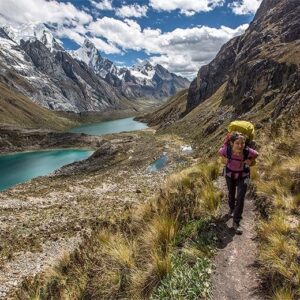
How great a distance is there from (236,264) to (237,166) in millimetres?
3542

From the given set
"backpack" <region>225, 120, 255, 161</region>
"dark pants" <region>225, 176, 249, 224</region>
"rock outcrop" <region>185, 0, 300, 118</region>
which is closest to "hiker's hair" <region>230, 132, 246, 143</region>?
"backpack" <region>225, 120, 255, 161</region>

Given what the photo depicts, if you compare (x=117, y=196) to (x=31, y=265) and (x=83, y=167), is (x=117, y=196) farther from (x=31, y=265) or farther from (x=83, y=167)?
(x=83, y=167)

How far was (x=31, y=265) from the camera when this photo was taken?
965 inches

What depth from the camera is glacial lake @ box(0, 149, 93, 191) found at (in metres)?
107

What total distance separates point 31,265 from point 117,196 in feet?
78.5

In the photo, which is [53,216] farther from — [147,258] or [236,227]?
[147,258]

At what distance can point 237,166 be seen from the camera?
11.3 meters

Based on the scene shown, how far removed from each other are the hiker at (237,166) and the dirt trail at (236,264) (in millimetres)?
438

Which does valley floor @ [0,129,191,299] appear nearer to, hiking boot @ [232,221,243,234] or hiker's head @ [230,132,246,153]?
hiking boot @ [232,221,243,234]

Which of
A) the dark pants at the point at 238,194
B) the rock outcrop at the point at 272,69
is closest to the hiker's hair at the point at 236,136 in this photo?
the dark pants at the point at 238,194

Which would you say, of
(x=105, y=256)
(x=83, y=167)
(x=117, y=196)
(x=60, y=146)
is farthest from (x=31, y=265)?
(x=60, y=146)

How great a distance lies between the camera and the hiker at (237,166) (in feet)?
35.7

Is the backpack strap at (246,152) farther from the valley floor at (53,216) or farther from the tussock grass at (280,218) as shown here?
the valley floor at (53,216)

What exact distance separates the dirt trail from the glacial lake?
92691 mm
